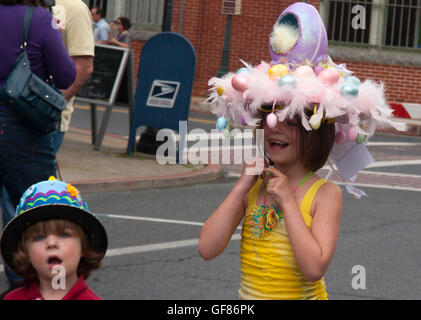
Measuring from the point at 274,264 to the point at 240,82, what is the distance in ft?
2.22

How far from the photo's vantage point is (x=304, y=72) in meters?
3.41

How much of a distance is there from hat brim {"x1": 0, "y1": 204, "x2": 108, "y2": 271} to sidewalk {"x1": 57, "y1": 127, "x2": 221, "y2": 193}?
6877 millimetres

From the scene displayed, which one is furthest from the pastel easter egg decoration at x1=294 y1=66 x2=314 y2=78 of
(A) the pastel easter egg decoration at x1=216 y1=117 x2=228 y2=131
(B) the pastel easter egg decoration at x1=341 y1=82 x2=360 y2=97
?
(A) the pastel easter egg decoration at x1=216 y1=117 x2=228 y2=131

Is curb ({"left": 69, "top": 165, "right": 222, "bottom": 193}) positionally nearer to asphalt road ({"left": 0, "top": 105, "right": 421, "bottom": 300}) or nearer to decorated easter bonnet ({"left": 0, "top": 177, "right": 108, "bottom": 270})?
asphalt road ({"left": 0, "top": 105, "right": 421, "bottom": 300})

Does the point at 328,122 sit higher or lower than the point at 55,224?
higher

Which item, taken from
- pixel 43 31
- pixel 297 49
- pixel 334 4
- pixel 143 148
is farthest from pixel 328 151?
pixel 334 4

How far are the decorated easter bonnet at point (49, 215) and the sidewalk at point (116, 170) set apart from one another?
683 cm

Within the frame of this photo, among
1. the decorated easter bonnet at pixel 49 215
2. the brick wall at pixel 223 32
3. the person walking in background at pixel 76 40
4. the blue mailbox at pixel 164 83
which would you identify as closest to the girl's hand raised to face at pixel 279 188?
the decorated easter bonnet at pixel 49 215

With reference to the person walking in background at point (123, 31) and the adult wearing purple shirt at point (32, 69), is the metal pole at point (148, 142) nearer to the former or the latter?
the adult wearing purple shirt at point (32, 69)

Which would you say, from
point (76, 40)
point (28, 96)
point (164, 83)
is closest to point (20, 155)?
point (28, 96)

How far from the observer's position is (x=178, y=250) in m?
7.93

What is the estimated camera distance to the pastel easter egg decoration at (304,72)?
3405mm

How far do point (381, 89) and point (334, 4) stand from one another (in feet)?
65.6
